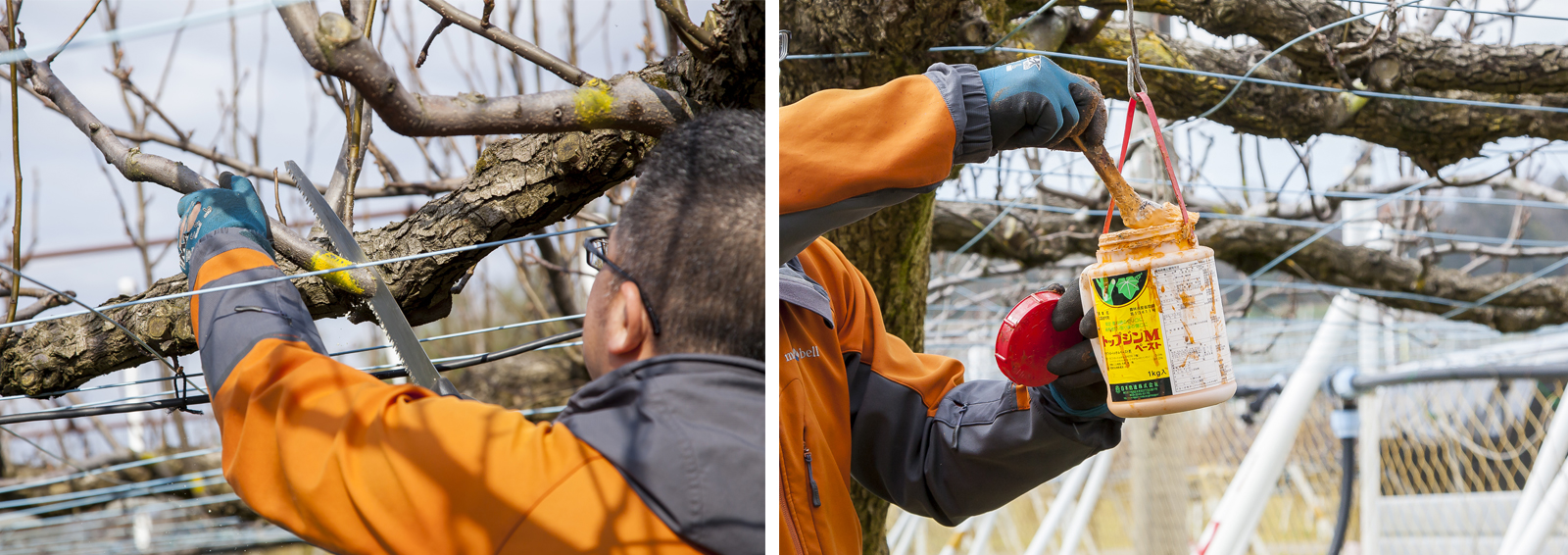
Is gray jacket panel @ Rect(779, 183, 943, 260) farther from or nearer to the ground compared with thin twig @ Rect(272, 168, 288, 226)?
nearer to the ground

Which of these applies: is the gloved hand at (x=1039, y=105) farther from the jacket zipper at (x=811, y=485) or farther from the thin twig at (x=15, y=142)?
the thin twig at (x=15, y=142)

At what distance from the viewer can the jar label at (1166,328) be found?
26.0 inches

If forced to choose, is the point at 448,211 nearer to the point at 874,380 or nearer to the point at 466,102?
the point at 466,102

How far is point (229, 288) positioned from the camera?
23.5 inches

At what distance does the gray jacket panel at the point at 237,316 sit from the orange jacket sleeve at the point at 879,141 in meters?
0.39

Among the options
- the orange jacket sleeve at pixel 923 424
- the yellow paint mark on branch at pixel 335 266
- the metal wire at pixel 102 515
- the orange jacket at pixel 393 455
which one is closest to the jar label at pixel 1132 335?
the orange jacket sleeve at pixel 923 424

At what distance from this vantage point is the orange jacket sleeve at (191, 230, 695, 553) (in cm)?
59

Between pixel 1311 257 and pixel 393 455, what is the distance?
323cm

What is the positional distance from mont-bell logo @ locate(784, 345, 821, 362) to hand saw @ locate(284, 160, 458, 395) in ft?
1.01

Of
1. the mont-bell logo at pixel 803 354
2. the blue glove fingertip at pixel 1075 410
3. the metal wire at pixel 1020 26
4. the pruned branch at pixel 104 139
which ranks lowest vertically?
the blue glove fingertip at pixel 1075 410

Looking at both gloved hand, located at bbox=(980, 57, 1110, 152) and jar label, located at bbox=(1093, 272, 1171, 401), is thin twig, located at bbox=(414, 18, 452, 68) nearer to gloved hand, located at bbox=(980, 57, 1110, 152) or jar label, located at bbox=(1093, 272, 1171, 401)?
gloved hand, located at bbox=(980, 57, 1110, 152)

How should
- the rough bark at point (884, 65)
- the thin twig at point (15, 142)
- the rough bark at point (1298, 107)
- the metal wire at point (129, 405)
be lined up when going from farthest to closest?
1. the rough bark at point (1298, 107)
2. the rough bark at point (884, 65)
3. the metal wire at point (129, 405)
4. the thin twig at point (15, 142)

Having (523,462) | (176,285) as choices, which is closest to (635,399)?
(523,462)

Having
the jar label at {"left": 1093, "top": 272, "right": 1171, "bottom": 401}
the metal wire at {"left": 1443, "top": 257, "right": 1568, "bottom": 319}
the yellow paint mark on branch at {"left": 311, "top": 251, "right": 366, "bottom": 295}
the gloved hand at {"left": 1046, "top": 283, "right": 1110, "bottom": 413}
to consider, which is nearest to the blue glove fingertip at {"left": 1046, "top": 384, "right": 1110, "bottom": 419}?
the gloved hand at {"left": 1046, "top": 283, "right": 1110, "bottom": 413}
